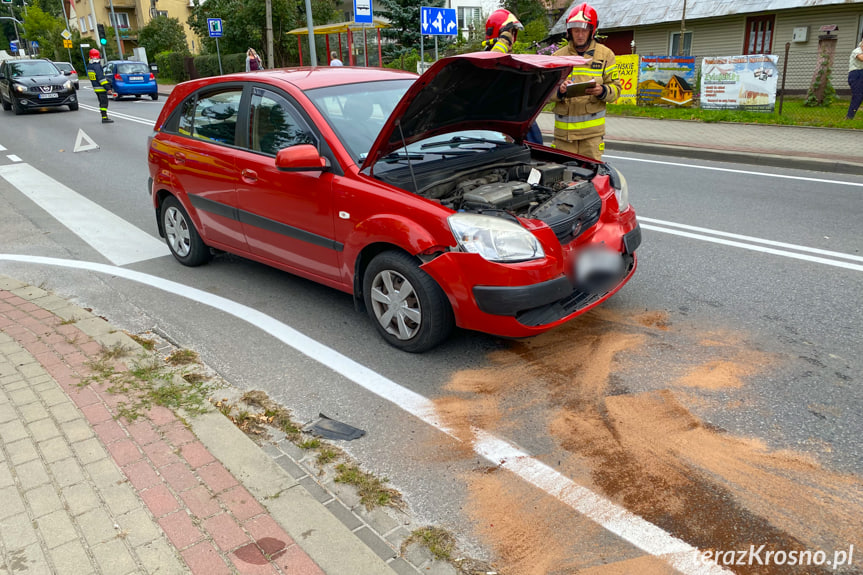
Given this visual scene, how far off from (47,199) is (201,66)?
3154cm

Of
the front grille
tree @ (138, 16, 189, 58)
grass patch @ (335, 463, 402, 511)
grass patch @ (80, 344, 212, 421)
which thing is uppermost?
tree @ (138, 16, 189, 58)

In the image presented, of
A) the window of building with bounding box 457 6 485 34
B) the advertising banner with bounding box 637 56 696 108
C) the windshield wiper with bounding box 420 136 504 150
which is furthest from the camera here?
the window of building with bounding box 457 6 485 34

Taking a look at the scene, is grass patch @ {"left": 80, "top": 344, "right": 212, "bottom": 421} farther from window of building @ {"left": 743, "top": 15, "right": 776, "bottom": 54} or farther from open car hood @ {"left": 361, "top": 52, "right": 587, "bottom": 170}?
window of building @ {"left": 743, "top": 15, "right": 776, "bottom": 54}

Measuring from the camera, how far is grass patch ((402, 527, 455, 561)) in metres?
2.57

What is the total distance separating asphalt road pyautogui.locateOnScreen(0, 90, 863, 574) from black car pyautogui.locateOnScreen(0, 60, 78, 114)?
58.6ft

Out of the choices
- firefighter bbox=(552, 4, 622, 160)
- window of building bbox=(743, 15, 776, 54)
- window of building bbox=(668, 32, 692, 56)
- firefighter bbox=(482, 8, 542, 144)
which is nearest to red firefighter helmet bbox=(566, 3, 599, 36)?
firefighter bbox=(552, 4, 622, 160)

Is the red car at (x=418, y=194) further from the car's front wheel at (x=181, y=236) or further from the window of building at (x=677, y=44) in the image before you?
the window of building at (x=677, y=44)

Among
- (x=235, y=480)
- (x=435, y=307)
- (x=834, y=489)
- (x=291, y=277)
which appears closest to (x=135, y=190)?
(x=291, y=277)

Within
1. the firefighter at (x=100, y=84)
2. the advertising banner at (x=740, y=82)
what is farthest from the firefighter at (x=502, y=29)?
the firefighter at (x=100, y=84)

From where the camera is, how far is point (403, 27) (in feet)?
107

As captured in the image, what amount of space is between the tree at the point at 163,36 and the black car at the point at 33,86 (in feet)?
87.8

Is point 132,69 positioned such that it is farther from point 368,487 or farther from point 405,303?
point 368,487

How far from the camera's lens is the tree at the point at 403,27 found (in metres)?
32.1

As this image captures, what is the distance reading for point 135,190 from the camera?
31.6ft
